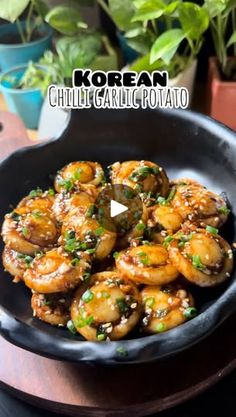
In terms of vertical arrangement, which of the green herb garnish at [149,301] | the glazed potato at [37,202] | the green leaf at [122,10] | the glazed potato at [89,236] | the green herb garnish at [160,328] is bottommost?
the green herb garnish at [160,328]

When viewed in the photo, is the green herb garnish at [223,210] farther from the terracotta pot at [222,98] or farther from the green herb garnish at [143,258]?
the terracotta pot at [222,98]

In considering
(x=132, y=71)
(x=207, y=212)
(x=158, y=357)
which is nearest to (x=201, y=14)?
(x=132, y=71)

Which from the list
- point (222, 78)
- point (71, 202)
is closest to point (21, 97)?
point (222, 78)

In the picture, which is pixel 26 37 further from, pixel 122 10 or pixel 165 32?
pixel 165 32

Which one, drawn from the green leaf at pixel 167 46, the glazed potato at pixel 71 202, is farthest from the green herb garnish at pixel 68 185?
the green leaf at pixel 167 46

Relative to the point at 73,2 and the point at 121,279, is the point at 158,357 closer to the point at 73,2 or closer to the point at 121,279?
the point at 121,279

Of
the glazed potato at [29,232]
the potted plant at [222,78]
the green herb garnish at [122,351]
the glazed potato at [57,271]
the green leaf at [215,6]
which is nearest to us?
the green herb garnish at [122,351]

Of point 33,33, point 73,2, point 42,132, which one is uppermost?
point 73,2
